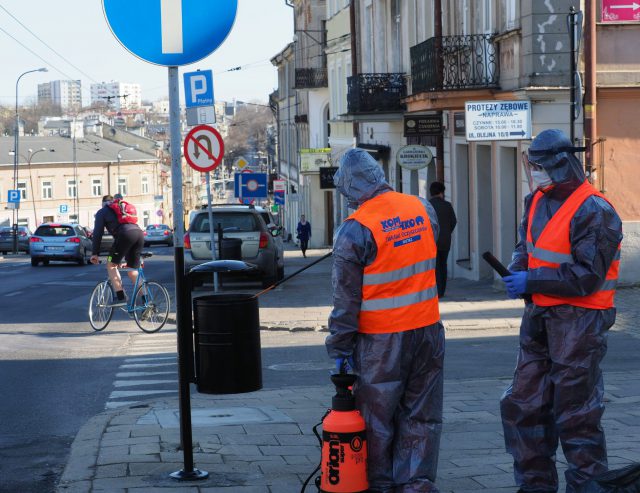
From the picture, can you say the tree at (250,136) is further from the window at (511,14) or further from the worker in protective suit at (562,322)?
the worker in protective suit at (562,322)

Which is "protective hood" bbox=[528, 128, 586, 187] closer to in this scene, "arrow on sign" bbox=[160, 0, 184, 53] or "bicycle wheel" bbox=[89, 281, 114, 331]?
"arrow on sign" bbox=[160, 0, 184, 53]

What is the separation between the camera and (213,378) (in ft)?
22.1

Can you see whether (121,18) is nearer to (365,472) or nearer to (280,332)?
(365,472)

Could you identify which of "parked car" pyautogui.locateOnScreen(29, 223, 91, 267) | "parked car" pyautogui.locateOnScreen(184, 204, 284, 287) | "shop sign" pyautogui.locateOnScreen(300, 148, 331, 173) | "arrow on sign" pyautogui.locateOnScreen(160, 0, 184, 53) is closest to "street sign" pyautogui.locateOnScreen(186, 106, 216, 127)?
"parked car" pyautogui.locateOnScreen(184, 204, 284, 287)

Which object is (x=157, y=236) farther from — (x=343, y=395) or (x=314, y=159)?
(x=343, y=395)

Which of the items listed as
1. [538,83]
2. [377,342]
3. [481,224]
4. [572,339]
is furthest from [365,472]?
[481,224]

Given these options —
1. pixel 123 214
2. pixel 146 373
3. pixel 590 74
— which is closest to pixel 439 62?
pixel 590 74

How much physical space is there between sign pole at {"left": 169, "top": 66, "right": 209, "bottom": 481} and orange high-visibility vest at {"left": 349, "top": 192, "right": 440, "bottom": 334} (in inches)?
53.5

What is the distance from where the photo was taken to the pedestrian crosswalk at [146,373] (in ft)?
35.6

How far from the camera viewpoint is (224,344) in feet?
22.0

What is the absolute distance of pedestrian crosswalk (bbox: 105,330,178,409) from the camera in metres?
10.8

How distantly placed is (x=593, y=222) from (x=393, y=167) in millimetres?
28164

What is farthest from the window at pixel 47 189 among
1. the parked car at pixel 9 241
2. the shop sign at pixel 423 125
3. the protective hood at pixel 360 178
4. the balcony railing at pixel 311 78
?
the protective hood at pixel 360 178

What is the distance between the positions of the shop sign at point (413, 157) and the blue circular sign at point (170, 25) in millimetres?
15960
